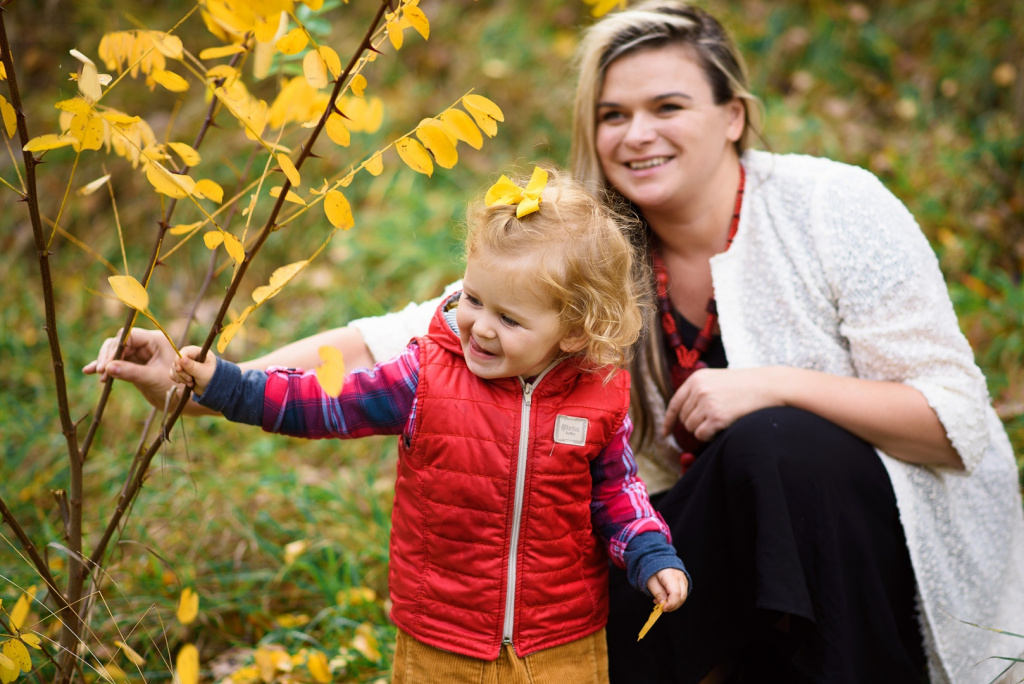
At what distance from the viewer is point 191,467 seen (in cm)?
270

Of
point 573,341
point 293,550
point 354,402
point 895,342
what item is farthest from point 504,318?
point 293,550

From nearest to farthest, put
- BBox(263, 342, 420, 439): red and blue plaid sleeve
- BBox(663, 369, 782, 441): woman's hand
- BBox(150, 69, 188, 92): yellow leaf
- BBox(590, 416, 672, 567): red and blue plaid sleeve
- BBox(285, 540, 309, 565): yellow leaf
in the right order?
1. BBox(150, 69, 188, 92): yellow leaf
2. BBox(263, 342, 420, 439): red and blue plaid sleeve
3. BBox(590, 416, 672, 567): red and blue plaid sleeve
4. BBox(663, 369, 782, 441): woman's hand
5. BBox(285, 540, 309, 565): yellow leaf

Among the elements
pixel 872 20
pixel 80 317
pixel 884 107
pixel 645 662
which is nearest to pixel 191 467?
pixel 80 317

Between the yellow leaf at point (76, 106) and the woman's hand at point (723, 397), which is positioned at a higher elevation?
the yellow leaf at point (76, 106)

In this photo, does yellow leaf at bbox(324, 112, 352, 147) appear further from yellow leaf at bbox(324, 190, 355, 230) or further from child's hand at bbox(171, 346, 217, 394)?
child's hand at bbox(171, 346, 217, 394)

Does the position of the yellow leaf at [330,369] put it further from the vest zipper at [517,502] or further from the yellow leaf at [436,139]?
the vest zipper at [517,502]

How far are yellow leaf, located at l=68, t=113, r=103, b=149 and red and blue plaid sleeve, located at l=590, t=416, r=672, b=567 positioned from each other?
0.87 metres

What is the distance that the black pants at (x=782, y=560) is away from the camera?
60.4 inches

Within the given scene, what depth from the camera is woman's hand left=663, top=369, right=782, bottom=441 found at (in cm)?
168

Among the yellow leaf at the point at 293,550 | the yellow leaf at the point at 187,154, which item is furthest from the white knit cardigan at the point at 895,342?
the yellow leaf at the point at 293,550

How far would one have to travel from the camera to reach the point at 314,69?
3.49 feet

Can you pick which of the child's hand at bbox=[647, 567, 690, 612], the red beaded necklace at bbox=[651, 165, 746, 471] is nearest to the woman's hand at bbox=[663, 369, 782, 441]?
the red beaded necklace at bbox=[651, 165, 746, 471]

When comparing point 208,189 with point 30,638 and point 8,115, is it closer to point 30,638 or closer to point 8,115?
point 8,115

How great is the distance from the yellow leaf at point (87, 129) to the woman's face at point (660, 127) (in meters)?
1.09
